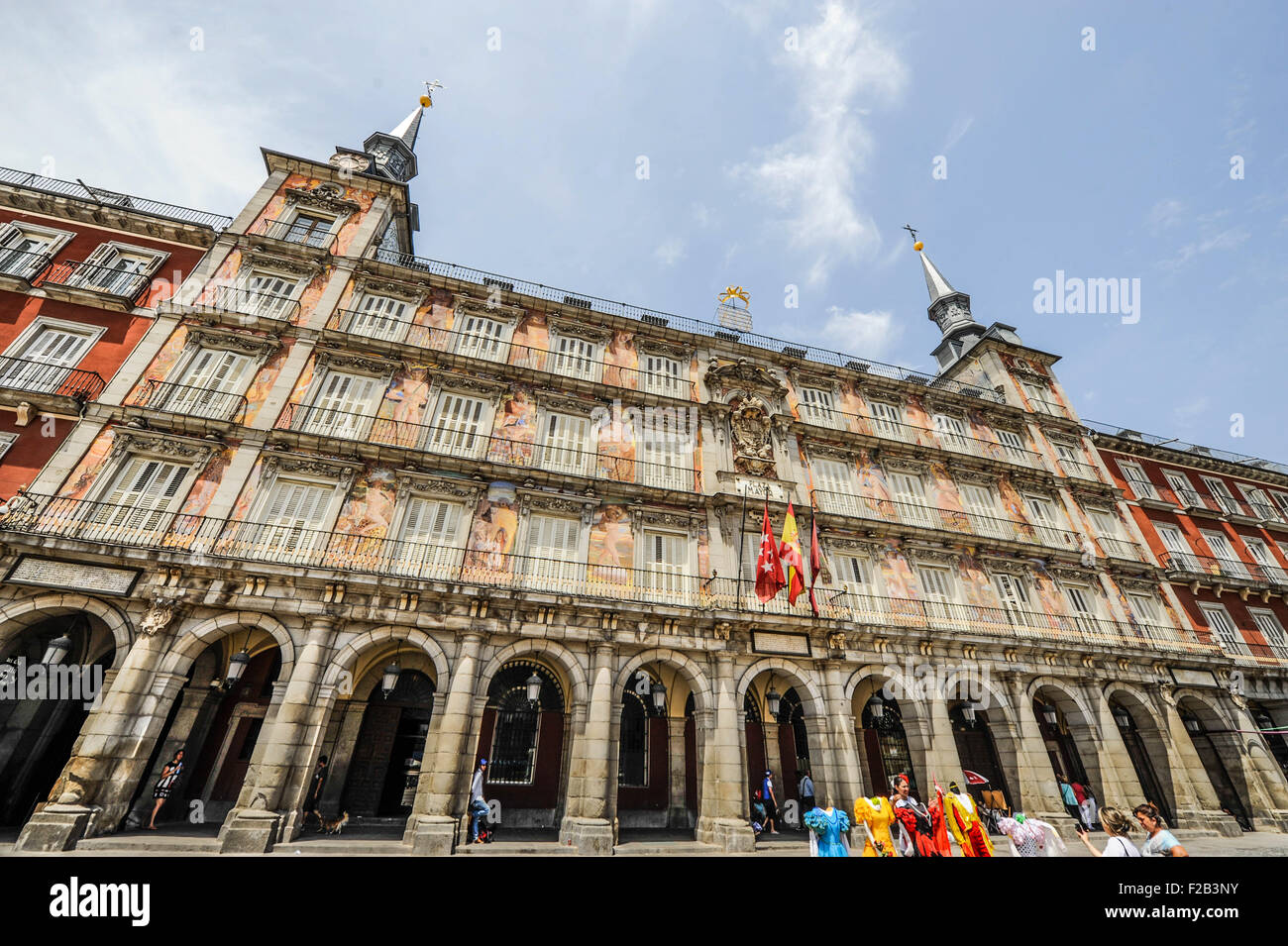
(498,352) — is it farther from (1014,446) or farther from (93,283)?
(1014,446)

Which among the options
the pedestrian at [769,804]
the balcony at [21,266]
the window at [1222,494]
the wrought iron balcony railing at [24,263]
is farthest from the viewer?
the window at [1222,494]

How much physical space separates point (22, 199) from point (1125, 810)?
38.8m

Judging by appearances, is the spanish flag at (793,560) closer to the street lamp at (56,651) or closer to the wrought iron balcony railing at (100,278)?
the street lamp at (56,651)

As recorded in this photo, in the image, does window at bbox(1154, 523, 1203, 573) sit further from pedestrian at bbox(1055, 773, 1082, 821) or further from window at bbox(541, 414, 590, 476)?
window at bbox(541, 414, 590, 476)

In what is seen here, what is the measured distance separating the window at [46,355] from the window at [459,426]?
31.1 ft

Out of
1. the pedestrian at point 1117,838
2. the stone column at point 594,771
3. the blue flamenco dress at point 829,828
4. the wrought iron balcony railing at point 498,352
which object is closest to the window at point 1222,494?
the wrought iron balcony railing at point 498,352

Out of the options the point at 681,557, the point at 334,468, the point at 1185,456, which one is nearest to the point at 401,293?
the point at 334,468

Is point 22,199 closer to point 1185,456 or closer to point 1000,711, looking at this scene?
point 1000,711

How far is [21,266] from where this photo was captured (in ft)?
50.9

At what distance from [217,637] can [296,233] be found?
14.6 meters

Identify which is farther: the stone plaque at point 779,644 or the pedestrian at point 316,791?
the stone plaque at point 779,644

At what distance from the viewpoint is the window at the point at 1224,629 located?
19.7 meters

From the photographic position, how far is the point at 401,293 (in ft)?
60.6

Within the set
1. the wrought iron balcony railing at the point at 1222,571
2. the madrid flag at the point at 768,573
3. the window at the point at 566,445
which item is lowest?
the madrid flag at the point at 768,573
